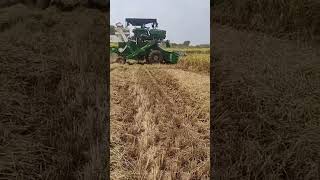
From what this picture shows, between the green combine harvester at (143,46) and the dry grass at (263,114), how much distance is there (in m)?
0.59

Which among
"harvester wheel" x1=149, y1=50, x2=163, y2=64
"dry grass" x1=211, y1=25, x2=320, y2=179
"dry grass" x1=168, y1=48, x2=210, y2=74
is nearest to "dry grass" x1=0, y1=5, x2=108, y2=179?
"harvester wheel" x1=149, y1=50, x2=163, y2=64

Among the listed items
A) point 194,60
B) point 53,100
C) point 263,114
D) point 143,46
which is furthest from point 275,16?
point 53,100

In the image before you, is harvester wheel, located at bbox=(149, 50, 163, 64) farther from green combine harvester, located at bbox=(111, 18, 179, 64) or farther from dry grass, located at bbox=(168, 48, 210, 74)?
dry grass, located at bbox=(168, 48, 210, 74)

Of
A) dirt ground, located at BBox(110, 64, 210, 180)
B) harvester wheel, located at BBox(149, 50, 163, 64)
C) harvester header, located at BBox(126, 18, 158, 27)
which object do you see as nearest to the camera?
dirt ground, located at BBox(110, 64, 210, 180)

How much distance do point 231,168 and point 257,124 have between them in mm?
575

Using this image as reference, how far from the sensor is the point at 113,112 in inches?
187

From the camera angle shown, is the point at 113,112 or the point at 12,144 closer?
the point at 12,144

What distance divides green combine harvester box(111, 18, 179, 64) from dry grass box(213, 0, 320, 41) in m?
1.55

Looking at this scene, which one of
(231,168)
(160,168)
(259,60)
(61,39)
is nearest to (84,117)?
(160,168)

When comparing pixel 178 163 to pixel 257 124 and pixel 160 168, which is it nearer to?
pixel 160 168

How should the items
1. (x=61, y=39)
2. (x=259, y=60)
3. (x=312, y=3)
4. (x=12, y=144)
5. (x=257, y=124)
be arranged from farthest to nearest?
(x=312, y=3)
(x=61, y=39)
(x=259, y=60)
(x=257, y=124)
(x=12, y=144)

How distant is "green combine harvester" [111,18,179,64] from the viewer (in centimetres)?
501

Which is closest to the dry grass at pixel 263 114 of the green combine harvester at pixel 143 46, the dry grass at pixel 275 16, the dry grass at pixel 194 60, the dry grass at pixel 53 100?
the dry grass at pixel 194 60

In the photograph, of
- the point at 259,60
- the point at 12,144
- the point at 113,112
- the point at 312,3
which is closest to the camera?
the point at 12,144
